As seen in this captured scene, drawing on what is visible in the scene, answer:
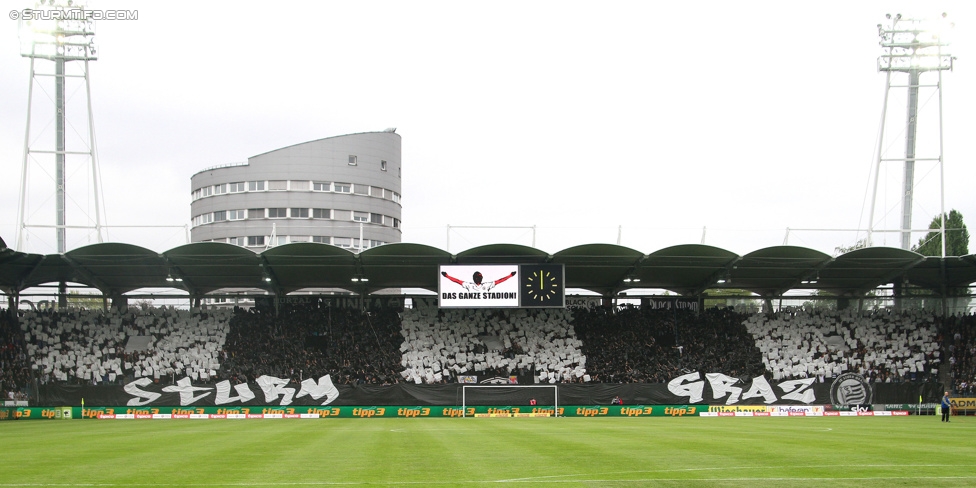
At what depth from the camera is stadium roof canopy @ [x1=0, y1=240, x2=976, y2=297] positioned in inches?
1735

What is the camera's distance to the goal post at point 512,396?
44.0 meters

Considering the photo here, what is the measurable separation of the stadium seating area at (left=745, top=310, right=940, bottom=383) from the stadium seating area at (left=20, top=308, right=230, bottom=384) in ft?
104

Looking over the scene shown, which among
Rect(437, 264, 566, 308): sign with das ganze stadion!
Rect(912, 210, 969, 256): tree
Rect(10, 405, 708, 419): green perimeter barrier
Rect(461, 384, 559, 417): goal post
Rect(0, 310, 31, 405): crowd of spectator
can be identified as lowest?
Rect(10, 405, 708, 419): green perimeter barrier

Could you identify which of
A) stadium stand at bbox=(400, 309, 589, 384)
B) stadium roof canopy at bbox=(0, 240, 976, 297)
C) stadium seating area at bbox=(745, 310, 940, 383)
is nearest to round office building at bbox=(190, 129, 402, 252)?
stadium roof canopy at bbox=(0, 240, 976, 297)

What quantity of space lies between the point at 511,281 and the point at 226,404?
52.5 ft

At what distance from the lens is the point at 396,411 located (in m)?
42.9

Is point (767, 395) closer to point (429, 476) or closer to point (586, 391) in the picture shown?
point (586, 391)

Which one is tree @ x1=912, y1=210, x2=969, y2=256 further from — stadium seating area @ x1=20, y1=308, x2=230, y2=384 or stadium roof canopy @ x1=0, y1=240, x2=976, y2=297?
stadium seating area @ x1=20, y1=308, x2=230, y2=384

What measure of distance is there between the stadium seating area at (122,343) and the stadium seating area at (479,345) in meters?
0.08

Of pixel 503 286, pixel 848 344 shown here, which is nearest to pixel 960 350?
pixel 848 344

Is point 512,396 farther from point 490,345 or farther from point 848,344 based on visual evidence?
point 848,344

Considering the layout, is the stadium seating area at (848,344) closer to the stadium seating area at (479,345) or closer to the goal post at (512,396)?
the stadium seating area at (479,345)

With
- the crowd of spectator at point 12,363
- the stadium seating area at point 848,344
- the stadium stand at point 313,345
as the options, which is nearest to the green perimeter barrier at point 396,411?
the crowd of spectator at point 12,363

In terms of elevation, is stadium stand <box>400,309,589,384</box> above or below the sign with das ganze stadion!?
below
